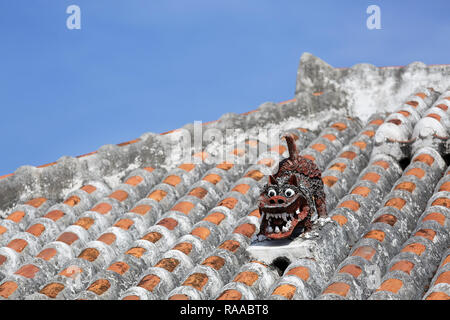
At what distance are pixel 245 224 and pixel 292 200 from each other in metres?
1.21

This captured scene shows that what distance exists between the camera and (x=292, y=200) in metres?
10.1

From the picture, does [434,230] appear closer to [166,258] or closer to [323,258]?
[323,258]

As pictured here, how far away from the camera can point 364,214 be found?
36.0ft

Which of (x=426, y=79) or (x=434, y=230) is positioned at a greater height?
(x=426, y=79)

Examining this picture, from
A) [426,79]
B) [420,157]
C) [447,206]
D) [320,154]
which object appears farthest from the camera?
[426,79]

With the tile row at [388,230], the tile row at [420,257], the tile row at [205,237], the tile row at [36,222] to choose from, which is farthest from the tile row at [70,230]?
the tile row at [420,257]

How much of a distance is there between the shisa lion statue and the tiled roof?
188mm

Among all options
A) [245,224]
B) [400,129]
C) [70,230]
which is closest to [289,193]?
[245,224]

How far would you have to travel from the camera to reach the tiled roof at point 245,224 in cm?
957

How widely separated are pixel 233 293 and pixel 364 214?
2.52 meters

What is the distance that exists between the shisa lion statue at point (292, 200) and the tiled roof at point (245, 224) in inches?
7.4

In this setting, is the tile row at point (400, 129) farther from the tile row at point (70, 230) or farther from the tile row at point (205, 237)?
the tile row at point (70, 230)

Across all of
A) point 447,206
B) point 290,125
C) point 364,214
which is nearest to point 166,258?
point 364,214

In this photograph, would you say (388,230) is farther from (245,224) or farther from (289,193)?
(245,224)
